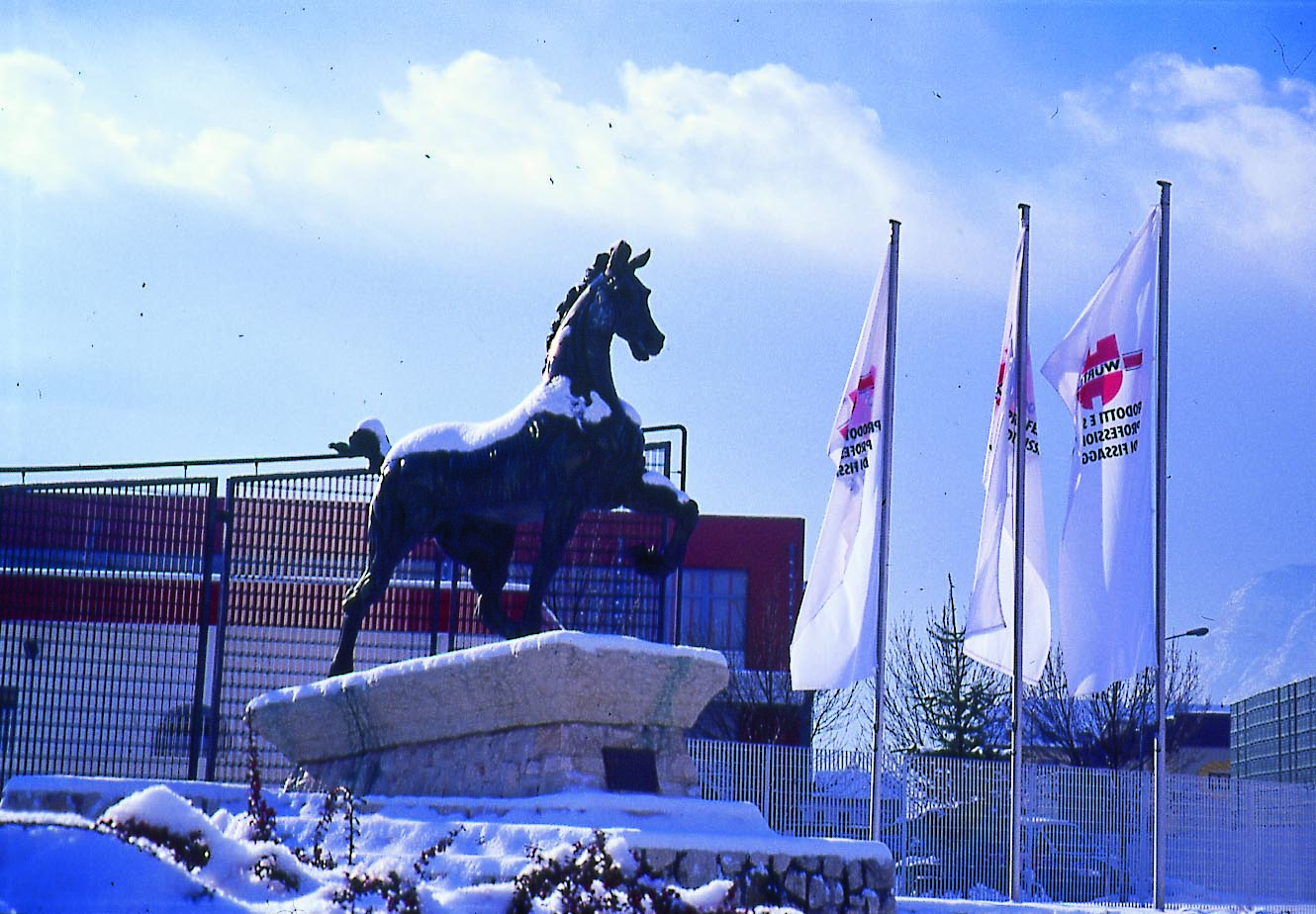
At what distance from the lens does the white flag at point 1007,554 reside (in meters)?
17.2

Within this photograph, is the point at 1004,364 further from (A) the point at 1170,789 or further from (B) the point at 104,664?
(B) the point at 104,664

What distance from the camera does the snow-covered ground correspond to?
7.59 m

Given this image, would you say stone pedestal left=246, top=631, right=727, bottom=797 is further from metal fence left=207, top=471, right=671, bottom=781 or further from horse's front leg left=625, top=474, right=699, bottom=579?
metal fence left=207, top=471, right=671, bottom=781

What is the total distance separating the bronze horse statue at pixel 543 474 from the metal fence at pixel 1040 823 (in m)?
8.36

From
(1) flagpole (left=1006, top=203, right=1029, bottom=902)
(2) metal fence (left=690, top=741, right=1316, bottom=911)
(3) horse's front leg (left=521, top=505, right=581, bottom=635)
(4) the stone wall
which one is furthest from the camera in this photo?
(2) metal fence (left=690, top=741, right=1316, bottom=911)

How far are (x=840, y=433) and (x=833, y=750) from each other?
444 cm

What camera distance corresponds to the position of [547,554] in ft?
37.9

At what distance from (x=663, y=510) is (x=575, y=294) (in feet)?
5.22

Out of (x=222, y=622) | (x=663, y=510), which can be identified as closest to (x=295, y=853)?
(x=663, y=510)

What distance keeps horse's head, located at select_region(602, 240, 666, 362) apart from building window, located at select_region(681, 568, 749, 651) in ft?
102

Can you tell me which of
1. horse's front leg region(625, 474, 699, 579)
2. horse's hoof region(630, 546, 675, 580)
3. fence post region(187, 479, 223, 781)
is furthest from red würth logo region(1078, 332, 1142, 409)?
fence post region(187, 479, 223, 781)

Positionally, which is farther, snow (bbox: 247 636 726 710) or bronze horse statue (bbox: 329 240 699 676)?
bronze horse statue (bbox: 329 240 699 676)

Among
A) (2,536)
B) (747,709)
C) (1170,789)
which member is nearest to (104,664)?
(2,536)

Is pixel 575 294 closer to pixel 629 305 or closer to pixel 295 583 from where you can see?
pixel 629 305
